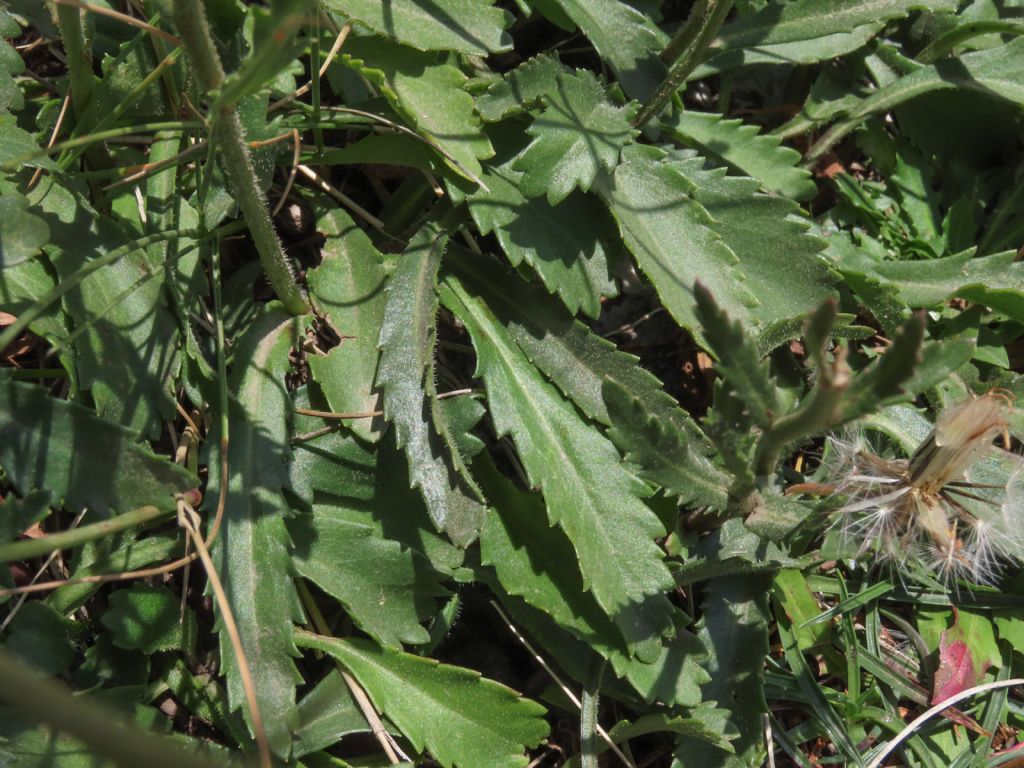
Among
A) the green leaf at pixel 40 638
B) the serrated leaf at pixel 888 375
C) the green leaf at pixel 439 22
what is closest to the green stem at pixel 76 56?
the green leaf at pixel 439 22

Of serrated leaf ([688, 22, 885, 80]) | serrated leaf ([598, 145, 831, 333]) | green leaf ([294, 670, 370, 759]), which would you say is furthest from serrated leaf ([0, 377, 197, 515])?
serrated leaf ([688, 22, 885, 80])

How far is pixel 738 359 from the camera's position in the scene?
132cm

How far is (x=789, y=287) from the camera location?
2090 mm

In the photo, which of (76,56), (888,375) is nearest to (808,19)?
(888,375)

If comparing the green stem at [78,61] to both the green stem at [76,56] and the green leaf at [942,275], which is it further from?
the green leaf at [942,275]

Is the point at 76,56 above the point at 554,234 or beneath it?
above

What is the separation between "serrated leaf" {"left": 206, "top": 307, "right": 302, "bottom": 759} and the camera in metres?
1.74

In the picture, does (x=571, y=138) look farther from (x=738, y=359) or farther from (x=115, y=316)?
(x=115, y=316)

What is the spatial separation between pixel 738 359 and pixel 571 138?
777 mm

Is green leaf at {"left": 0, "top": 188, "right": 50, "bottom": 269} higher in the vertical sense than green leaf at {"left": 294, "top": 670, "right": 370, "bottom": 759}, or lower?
higher

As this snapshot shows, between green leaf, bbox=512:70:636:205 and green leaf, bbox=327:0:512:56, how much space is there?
0.16 metres

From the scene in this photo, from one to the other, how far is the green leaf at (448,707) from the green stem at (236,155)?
71 centimetres

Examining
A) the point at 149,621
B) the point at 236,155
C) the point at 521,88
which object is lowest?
the point at 149,621

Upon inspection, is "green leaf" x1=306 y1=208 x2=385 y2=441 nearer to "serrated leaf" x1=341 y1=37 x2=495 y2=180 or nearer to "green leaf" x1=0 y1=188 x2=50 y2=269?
"serrated leaf" x1=341 y1=37 x2=495 y2=180
